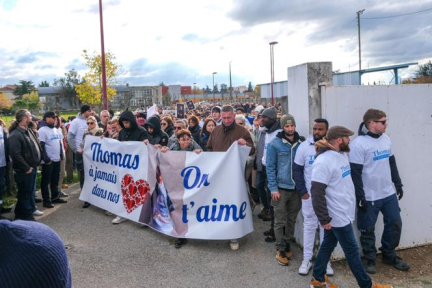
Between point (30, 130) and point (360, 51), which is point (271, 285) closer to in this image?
point (30, 130)

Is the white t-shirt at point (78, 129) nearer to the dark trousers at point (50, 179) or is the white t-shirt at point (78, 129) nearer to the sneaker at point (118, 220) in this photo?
the dark trousers at point (50, 179)

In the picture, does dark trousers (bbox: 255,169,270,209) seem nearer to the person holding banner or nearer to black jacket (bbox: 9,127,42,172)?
the person holding banner

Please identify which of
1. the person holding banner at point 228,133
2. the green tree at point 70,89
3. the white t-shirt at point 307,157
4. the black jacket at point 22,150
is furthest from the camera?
the green tree at point 70,89

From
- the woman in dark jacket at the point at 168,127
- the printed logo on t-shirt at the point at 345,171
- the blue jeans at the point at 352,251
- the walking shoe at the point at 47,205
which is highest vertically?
the woman in dark jacket at the point at 168,127

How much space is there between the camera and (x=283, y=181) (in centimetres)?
466

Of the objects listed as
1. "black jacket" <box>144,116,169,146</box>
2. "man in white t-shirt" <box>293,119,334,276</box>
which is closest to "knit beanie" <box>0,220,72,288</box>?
"man in white t-shirt" <box>293,119,334,276</box>

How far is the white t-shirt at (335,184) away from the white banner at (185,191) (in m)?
1.75

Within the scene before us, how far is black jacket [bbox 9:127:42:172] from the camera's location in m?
6.35

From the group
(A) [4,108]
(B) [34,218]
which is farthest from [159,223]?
(A) [4,108]

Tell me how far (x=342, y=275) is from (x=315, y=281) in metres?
0.59

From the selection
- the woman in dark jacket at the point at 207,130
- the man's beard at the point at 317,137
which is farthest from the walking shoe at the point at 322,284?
the woman in dark jacket at the point at 207,130

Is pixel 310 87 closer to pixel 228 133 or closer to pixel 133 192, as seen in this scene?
pixel 228 133

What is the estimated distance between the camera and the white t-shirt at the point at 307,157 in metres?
4.41

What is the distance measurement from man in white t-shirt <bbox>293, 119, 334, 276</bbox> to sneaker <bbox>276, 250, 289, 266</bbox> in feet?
0.75
